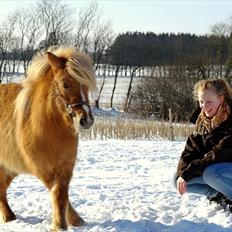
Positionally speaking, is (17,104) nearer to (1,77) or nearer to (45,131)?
(45,131)

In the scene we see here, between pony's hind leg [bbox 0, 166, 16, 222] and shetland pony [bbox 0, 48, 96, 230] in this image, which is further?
pony's hind leg [bbox 0, 166, 16, 222]

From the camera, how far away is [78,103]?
4.02m

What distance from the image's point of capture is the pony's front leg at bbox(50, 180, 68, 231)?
4.34 meters

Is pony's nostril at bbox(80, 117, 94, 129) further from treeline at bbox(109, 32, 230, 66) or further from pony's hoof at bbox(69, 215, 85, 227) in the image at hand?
treeline at bbox(109, 32, 230, 66)

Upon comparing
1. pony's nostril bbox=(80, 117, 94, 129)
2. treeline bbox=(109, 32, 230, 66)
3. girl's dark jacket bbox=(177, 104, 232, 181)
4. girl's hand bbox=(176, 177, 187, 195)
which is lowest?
girl's hand bbox=(176, 177, 187, 195)

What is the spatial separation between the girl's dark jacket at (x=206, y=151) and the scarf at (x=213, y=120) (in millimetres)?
36

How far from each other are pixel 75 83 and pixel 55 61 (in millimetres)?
322

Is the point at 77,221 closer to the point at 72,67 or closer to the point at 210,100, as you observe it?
the point at 72,67

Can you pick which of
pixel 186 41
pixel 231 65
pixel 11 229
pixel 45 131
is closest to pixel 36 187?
pixel 11 229

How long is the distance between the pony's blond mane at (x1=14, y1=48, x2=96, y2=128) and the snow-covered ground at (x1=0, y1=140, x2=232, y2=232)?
1.20 metres

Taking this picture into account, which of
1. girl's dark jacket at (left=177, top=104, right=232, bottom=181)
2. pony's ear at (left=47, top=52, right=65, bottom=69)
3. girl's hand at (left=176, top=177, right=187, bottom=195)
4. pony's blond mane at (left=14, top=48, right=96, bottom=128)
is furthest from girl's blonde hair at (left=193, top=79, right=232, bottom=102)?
pony's ear at (left=47, top=52, right=65, bottom=69)

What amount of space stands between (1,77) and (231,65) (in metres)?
22.8

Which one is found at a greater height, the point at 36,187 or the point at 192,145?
the point at 192,145

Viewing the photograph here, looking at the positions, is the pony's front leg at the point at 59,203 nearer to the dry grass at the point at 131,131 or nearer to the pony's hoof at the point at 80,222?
the pony's hoof at the point at 80,222
